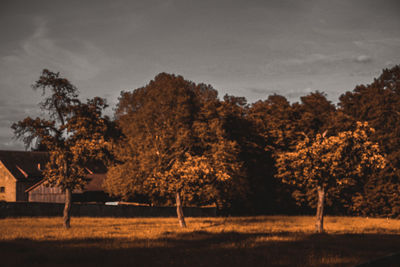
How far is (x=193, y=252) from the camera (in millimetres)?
17625

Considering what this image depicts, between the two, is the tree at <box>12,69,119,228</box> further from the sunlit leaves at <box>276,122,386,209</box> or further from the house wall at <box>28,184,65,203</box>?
the house wall at <box>28,184,65,203</box>

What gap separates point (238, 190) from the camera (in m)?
48.2

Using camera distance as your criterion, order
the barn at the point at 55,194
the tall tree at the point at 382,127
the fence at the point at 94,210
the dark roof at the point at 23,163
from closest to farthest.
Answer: the fence at the point at 94,210, the tall tree at the point at 382,127, the barn at the point at 55,194, the dark roof at the point at 23,163

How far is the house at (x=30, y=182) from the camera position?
66.6m

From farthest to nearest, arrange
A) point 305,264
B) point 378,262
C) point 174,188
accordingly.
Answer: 1. point 174,188
2. point 305,264
3. point 378,262

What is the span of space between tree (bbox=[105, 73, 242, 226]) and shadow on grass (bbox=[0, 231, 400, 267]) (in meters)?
8.40

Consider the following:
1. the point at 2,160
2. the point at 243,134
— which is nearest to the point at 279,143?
the point at 243,134

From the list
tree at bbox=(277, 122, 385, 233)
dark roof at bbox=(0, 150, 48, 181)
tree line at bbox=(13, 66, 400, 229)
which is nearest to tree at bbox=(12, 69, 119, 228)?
tree line at bbox=(13, 66, 400, 229)

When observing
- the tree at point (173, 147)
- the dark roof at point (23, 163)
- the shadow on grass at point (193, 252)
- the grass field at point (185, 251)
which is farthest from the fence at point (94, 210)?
the dark roof at point (23, 163)

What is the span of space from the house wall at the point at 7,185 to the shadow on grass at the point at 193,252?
5423 cm

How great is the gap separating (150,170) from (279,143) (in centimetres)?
2885

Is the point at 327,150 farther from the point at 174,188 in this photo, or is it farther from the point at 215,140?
the point at 215,140

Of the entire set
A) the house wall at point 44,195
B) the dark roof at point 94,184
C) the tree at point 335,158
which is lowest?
the house wall at point 44,195

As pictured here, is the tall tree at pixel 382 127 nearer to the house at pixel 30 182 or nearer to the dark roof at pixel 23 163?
the house at pixel 30 182
